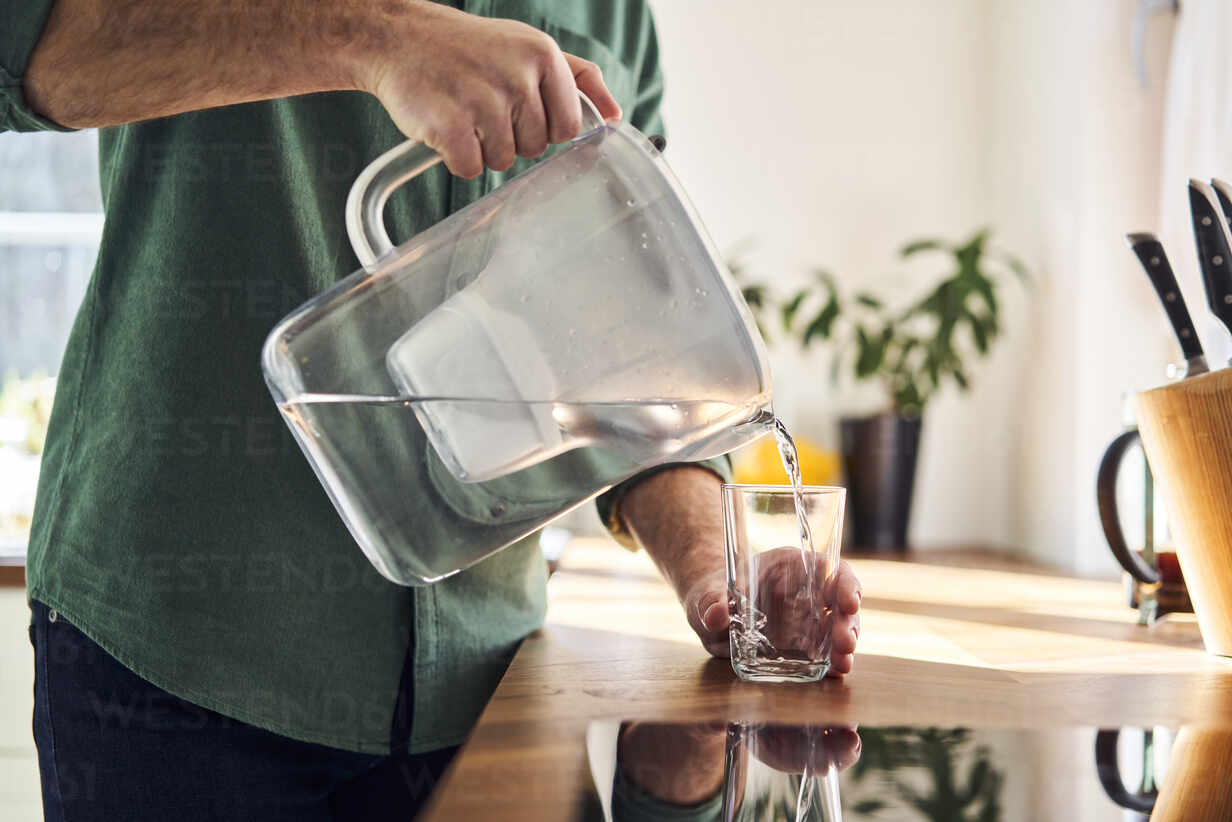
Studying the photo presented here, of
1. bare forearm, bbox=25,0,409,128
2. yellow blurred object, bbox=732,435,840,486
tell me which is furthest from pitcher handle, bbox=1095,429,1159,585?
yellow blurred object, bbox=732,435,840,486

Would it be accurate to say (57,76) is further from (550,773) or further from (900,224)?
(900,224)

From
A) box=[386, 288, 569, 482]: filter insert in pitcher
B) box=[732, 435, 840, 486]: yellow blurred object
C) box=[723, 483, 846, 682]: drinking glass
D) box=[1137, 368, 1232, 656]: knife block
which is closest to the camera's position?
box=[386, 288, 569, 482]: filter insert in pitcher

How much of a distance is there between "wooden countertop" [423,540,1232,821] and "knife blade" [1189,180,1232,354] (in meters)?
0.26

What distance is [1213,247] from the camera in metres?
0.81

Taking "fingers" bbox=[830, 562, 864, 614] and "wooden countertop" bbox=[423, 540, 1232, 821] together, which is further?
"fingers" bbox=[830, 562, 864, 614]

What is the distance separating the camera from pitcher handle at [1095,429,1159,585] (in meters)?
0.93

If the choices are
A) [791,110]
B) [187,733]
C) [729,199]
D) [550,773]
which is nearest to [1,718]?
[187,733]

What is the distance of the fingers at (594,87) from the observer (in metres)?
0.61

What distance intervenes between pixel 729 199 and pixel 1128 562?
1.69 m

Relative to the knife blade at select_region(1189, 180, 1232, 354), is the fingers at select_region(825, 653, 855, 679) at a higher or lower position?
lower

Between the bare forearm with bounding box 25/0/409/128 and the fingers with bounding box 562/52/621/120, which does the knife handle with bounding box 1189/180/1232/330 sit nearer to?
the fingers with bounding box 562/52/621/120

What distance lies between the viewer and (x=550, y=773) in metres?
0.46

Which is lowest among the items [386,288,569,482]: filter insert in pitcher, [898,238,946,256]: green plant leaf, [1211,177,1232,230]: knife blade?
[898,238,946,256]: green plant leaf

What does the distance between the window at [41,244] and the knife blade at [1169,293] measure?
1.95 m
